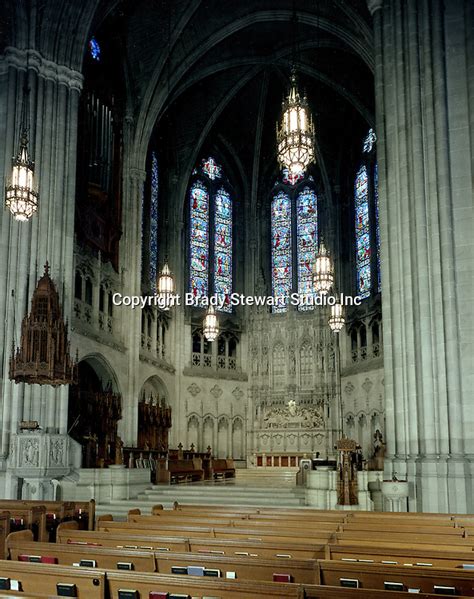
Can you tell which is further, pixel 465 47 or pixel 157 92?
pixel 157 92

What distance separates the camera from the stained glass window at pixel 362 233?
A: 3247cm

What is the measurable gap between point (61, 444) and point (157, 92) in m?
16.9

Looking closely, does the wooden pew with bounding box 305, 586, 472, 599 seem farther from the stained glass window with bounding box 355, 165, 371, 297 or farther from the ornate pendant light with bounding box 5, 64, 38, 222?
the stained glass window with bounding box 355, 165, 371, 297

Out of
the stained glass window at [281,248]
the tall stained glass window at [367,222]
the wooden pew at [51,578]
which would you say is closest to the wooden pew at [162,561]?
the wooden pew at [51,578]

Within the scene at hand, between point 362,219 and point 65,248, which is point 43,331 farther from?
point 362,219

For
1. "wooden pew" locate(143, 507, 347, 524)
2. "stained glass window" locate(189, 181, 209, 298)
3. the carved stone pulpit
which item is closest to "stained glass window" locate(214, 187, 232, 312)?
"stained glass window" locate(189, 181, 209, 298)

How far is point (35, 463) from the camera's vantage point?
59.9 feet

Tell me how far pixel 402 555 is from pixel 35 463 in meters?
14.0

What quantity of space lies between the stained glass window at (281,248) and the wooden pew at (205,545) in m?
27.6

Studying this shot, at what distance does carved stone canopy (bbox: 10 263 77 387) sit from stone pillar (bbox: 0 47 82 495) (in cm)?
153

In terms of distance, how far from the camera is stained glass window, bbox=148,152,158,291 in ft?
105

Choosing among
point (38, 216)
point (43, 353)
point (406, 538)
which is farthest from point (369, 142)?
point (406, 538)

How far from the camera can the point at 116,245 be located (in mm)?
27688

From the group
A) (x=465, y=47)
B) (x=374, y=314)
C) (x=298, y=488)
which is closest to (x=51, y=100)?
(x=465, y=47)
